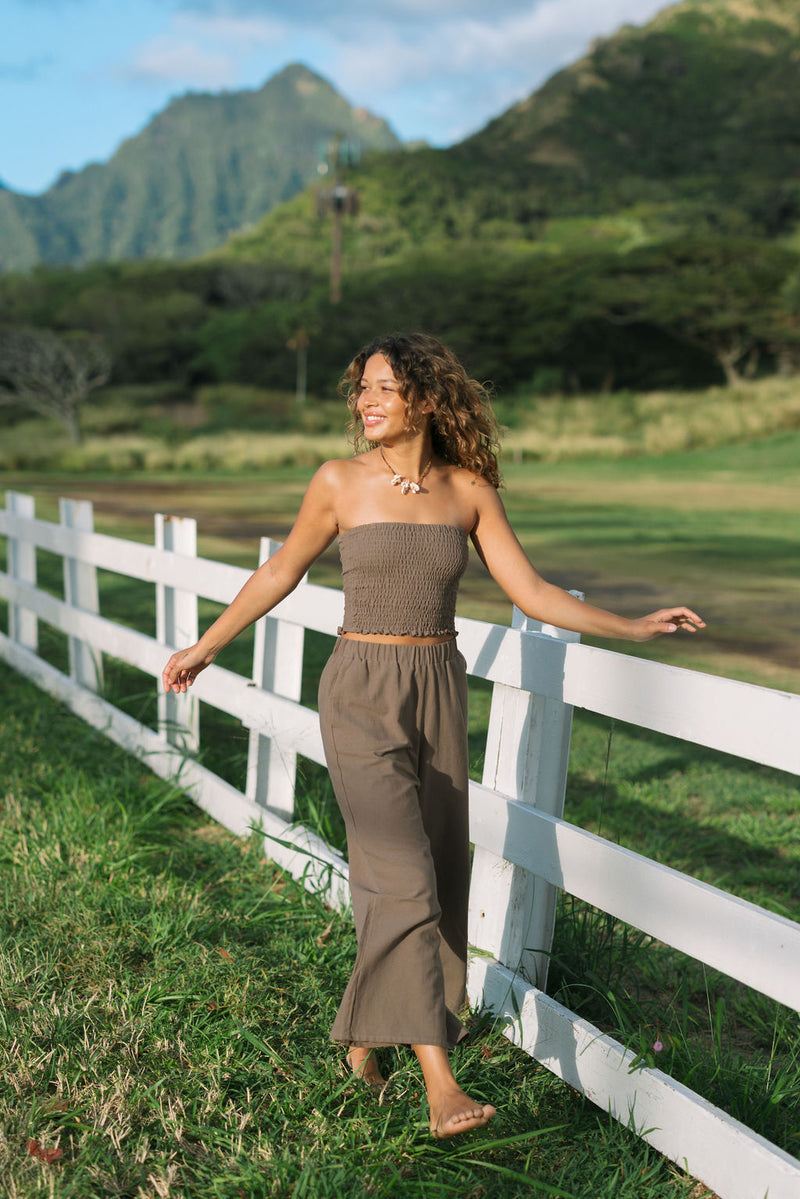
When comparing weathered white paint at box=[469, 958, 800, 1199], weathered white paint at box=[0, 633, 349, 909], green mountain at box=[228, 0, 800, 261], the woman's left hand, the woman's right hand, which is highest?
green mountain at box=[228, 0, 800, 261]

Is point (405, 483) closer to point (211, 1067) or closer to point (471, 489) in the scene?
point (471, 489)

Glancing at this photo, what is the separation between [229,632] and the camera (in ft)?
9.36

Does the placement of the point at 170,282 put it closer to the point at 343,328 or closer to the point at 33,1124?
the point at 343,328

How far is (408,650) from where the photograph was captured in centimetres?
253

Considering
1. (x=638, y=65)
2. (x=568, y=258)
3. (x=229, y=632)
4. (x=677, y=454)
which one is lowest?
(x=677, y=454)

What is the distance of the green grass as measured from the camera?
7.52ft

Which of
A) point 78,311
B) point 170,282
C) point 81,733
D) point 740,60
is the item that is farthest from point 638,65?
point 81,733

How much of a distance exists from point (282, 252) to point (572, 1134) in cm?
9660

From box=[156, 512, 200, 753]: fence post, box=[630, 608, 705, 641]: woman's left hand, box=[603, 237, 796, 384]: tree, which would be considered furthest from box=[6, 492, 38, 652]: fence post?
box=[603, 237, 796, 384]: tree

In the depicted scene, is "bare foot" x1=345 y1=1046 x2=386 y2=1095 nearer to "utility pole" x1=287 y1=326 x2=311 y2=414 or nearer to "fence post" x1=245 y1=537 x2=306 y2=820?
"fence post" x1=245 y1=537 x2=306 y2=820

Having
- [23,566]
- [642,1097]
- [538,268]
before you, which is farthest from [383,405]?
[538,268]

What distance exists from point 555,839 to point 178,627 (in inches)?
110

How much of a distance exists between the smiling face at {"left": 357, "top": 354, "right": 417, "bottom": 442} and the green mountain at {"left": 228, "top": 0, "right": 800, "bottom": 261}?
80.8 m

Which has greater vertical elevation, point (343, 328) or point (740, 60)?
point (740, 60)
